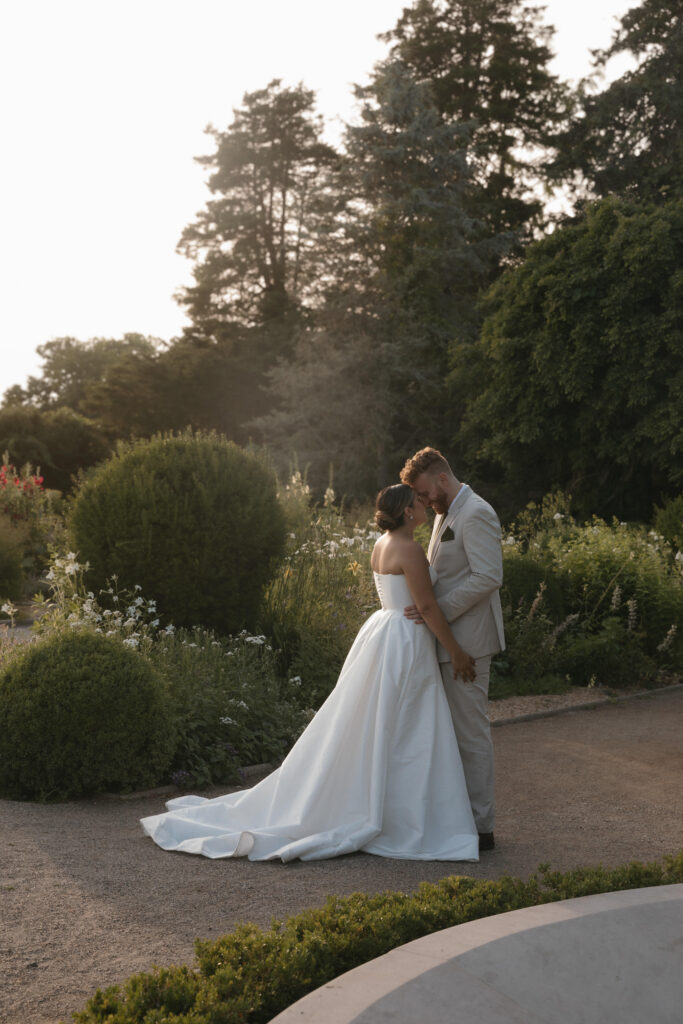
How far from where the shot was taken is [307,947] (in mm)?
3053

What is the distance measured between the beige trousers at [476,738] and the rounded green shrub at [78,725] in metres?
1.82

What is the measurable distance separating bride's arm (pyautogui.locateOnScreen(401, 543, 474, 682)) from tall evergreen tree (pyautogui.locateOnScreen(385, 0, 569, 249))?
81.4 ft

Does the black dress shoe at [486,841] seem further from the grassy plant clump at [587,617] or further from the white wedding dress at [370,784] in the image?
the grassy plant clump at [587,617]

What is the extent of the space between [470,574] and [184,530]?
3.71 meters

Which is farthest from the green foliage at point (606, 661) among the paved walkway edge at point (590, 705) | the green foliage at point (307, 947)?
the green foliage at point (307, 947)

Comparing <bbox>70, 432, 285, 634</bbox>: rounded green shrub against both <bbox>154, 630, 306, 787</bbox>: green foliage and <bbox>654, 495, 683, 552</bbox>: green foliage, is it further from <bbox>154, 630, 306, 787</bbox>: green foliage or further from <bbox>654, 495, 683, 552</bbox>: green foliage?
<bbox>654, 495, 683, 552</bbox>: green foliage

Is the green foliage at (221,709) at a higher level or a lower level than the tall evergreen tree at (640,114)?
lower

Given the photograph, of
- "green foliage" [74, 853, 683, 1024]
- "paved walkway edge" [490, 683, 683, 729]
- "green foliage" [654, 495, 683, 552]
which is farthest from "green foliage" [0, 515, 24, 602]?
"green foliage" [74, 853, 683, 1024]

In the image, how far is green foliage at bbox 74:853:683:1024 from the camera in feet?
8.98

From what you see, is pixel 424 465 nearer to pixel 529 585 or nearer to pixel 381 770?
pixel 381 770

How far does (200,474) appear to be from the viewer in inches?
328

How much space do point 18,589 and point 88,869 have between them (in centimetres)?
1028

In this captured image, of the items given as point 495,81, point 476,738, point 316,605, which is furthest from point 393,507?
point 495,81

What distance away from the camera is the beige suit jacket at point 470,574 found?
15.9 ft
